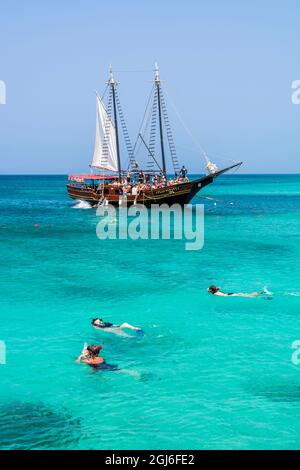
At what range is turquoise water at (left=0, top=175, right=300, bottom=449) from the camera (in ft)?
46.8

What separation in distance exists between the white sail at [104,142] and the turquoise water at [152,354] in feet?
146

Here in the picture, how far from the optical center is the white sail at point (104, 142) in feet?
259

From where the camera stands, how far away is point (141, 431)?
14.2 meters

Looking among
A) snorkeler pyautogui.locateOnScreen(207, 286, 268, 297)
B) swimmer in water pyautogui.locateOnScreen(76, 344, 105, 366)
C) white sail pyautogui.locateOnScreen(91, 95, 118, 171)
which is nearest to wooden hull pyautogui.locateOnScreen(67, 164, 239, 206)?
white sail pyautogui.locateOnScreen(91, 95, 118, 171)

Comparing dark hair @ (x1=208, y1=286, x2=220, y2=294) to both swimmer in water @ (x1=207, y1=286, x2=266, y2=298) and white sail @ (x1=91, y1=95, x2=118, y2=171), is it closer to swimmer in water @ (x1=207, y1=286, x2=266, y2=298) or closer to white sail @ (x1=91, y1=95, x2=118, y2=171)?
swimmer in water @ (x1=207, y1=286, x2=266, y2=298)

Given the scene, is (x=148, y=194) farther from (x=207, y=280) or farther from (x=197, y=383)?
(x=197, y=383)

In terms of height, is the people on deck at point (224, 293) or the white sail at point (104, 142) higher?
the white sail at point (104, 142)

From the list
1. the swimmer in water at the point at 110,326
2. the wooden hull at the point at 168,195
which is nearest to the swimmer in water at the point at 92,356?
the swimmer in water at the point at 110,326

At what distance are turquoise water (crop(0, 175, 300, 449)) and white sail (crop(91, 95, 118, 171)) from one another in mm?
44390

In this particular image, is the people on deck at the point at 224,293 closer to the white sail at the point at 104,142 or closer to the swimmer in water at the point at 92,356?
the swimmer in water at the point at 92,356

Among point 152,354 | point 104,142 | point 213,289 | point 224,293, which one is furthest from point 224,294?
point 104,142

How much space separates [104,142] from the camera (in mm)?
79875

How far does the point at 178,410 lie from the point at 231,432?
179cm
